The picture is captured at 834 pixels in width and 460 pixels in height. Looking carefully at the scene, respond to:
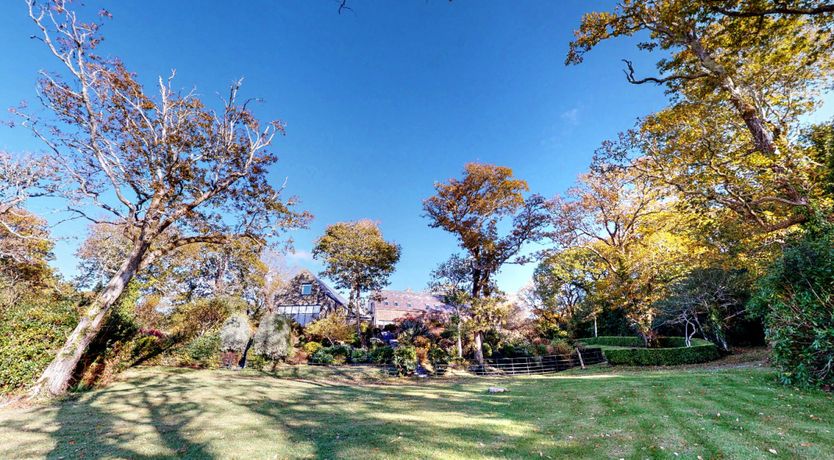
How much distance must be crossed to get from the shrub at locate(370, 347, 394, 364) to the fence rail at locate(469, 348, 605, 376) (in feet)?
15.1

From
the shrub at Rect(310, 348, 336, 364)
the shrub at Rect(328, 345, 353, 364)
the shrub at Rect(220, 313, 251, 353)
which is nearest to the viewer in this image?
the shrub at Rect(220, 313, 251, 353)

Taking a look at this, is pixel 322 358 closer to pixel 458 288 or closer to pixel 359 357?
pixel 359 357

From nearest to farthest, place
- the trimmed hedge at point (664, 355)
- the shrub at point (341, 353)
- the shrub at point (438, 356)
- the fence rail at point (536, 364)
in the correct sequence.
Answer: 1. the trimmed hedge at point (664, 355)
2. the fence rail at point (536, 364)
3. the shrub at point (438, 356)
4. the shrub at point (341, 353)

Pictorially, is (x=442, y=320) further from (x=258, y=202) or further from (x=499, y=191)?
(x=258, y=202)

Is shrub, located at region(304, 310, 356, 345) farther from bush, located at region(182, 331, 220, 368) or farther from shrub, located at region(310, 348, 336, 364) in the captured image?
bush, located at region(182, 331, 220, 368)

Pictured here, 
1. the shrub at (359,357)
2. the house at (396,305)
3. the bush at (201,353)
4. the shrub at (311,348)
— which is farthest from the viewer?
the house at (396,305)

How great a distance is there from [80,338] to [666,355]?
23.9 m

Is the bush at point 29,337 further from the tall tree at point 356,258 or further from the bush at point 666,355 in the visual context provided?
the bush at point 666,355

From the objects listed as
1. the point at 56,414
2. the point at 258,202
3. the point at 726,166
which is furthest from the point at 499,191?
the point at 56,414

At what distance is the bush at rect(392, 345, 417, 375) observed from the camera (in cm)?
1598

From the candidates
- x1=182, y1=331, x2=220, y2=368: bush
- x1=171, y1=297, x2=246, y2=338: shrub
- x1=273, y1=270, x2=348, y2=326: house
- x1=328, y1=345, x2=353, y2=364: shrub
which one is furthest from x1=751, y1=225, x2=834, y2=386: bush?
x1=273, y1=270, x2=348, y2=326: house

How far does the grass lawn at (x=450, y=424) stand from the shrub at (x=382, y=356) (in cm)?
831

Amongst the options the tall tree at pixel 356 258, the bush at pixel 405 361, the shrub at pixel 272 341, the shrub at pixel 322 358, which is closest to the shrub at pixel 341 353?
the shrub at pixel 322 358

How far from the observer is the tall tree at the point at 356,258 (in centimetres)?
2745
